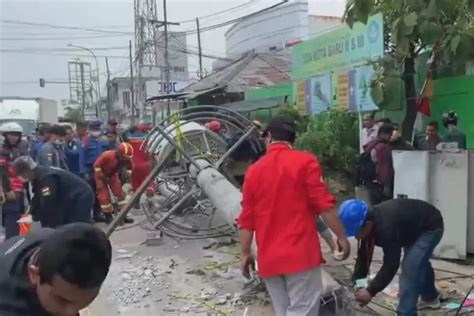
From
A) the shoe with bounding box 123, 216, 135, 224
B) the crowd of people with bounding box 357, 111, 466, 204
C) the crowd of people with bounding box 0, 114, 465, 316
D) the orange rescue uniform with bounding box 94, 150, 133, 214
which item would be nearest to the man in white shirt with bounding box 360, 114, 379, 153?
the crowd of people with bounding box 357, 111, 466, 204

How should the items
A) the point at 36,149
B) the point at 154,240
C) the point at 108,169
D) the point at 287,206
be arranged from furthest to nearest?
1. the point at 36,149
2. the point at 108,169
3. the point at 154,240
4. the point at 287,206

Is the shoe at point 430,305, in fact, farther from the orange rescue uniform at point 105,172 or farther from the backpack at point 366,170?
the orange rescue uniform at point 105,172

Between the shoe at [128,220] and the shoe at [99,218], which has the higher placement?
the shoe at [99,218]

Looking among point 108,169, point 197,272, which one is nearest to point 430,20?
point 197,272

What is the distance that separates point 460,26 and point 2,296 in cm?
462

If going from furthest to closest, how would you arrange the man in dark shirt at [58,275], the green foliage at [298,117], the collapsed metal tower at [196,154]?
the green foliage at [298,117], the collapsed metal tower at [196,154], the man in dark shirt at [58,275]

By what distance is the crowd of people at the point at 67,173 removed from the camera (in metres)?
5.35

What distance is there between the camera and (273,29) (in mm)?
44094

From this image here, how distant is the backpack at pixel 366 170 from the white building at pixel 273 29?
97.1 ft

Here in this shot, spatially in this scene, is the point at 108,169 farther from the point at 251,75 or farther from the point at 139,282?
the point at 251,75

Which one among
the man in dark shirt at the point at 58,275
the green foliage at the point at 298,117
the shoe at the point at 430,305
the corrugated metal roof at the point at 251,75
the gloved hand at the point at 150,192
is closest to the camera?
the man in dark shirt at the point at 58,275

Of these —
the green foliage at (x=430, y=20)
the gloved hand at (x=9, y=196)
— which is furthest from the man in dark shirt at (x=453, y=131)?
the gloved hand at (x=9, y=196)

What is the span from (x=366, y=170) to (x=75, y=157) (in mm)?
5380

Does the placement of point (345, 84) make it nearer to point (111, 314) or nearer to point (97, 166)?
point (97, 166)
